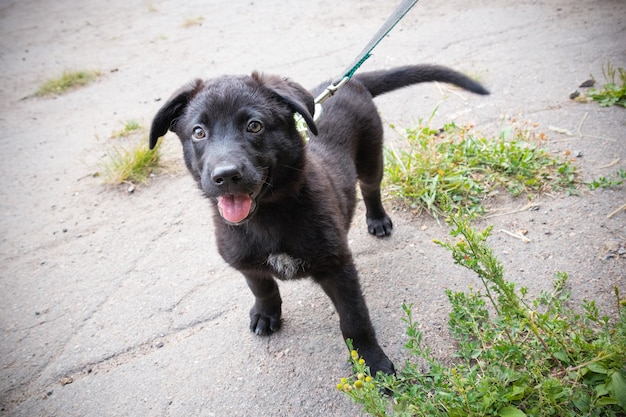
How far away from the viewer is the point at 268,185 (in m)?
1.84

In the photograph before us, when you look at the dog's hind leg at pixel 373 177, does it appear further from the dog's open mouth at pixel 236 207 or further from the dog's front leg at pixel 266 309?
the dog's open mouth at pixel 236 207

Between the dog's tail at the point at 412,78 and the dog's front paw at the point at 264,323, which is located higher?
the dog's tail at the point at 412,78

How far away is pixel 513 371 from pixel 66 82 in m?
6.57

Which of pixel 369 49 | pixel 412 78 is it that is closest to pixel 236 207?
pixel 369 49

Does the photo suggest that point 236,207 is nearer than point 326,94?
Yes

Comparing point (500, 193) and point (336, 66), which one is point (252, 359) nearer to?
point (500, 193)

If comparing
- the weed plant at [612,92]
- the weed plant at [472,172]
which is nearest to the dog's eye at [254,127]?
the weed plant at [472,172]

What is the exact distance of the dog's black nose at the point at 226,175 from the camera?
1.60 meters

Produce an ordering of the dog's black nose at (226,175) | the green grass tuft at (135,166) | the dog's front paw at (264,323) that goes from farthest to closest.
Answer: the green grass tuft at (135,166), the dog's front paw at (264,323), the dog's black nose at (226,175)

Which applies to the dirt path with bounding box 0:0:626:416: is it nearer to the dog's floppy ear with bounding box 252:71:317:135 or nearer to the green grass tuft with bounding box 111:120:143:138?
the green grass tuft with bounding box 111:120:143:138

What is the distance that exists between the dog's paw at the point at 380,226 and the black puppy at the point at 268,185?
65 cm

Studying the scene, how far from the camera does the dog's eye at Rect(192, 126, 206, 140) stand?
A: 1.85 metres

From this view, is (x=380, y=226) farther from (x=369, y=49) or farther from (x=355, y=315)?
(x=369, y=49)

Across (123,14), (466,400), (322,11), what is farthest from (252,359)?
(123,14)
